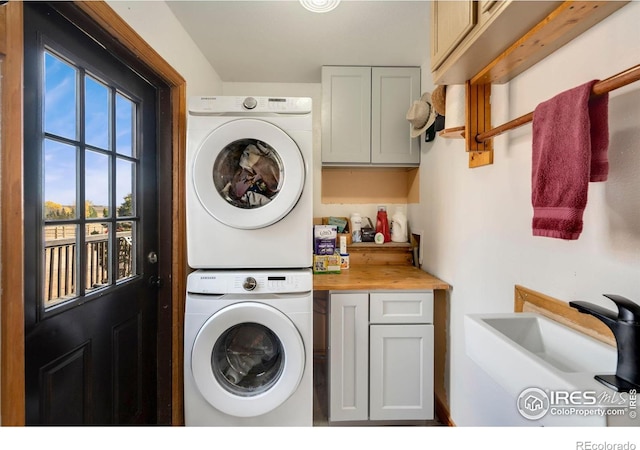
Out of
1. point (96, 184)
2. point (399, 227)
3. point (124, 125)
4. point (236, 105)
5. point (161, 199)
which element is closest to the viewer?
point (96, 184)

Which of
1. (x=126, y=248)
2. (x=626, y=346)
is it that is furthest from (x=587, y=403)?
(x=126, y=248)

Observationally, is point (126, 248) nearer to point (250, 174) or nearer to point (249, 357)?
point (250, 174)

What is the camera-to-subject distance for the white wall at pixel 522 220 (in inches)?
28.8

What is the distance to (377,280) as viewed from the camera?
1.76 m

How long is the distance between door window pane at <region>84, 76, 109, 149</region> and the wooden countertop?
1.23m

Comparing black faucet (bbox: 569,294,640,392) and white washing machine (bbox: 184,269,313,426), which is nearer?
black faucet (bbox: 569,294,640,392)

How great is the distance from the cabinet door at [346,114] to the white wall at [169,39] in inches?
33.6

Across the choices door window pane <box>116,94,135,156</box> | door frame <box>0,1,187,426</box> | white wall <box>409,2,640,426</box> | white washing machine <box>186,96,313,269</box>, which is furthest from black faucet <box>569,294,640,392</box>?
door window pane <box>116,94,135,156</box>

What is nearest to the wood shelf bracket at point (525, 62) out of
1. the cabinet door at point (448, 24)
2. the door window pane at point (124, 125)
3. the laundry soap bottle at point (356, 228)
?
the cabinet door at point (448, 24)

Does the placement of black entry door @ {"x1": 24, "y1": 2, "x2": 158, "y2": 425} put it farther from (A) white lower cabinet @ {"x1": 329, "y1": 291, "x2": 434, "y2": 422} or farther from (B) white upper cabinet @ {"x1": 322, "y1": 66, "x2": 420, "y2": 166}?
(B) white upper cabinet @ {"x1": 322, "y1": 66, "x2": 420, "y2": 166}

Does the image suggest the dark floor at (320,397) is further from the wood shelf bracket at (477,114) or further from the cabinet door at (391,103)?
the cabinet door at (391,103)


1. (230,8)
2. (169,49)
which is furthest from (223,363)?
(230,8)

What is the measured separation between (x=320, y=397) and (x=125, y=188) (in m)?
1.77

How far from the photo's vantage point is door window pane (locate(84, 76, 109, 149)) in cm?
117
